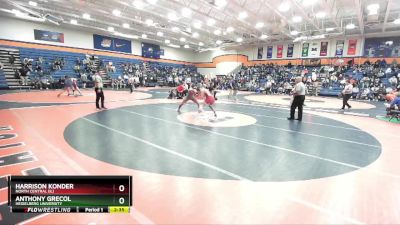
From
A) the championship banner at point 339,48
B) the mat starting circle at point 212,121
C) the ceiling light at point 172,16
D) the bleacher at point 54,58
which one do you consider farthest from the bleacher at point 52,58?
the championship banner at point 339,48

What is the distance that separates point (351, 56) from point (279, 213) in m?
30.9

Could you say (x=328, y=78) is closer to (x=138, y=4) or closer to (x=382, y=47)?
(x=382, y=47)

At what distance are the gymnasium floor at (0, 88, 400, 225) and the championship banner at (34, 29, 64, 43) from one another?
2159cm

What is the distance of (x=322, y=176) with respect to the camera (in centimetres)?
386

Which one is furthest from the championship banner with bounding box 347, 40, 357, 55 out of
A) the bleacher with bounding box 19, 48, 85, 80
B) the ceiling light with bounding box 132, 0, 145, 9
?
the bleacher with bounding box 19, 48, 85, 80

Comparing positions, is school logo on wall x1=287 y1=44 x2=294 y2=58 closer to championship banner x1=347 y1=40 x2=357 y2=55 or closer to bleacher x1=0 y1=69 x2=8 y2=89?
championship banner x1=347 y1=40 x2=357 y2=55

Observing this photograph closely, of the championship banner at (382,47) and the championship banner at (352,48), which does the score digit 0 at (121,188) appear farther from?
the championship banner at (352,48)

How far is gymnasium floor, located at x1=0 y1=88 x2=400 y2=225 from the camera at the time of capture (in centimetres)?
275

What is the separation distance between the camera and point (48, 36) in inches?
993

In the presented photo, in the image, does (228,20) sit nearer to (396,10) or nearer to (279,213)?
(396,10)
